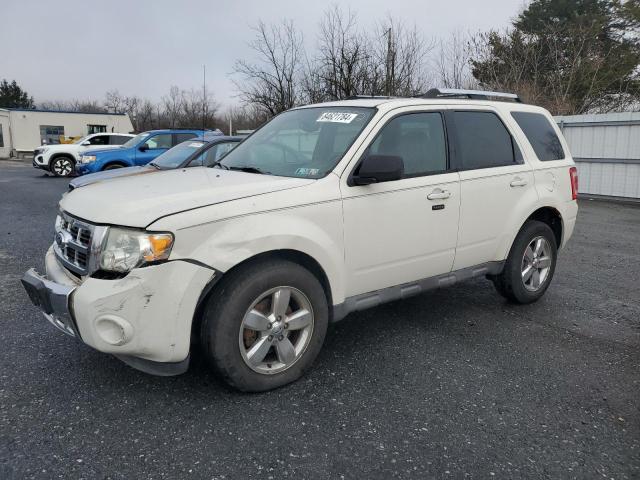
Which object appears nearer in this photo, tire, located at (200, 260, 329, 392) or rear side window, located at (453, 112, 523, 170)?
tire, located at (200, 260, 329, 392)

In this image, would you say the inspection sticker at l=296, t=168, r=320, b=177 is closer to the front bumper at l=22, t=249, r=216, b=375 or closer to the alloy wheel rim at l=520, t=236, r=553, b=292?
the front bumper at l=22, t=249, r=216, b=375

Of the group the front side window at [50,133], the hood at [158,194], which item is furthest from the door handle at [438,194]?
the front side window at [50,133]

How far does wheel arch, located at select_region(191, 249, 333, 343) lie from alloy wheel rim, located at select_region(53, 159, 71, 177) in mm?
19403

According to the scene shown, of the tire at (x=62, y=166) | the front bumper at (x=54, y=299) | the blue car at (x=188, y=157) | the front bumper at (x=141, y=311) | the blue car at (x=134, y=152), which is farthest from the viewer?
the tire at (x=62, y=166)

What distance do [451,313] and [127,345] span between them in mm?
2938

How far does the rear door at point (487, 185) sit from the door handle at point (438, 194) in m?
0.17

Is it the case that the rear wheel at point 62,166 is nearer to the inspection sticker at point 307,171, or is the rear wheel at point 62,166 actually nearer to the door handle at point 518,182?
the inspection sticker at point 307,171

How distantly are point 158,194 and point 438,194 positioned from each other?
2.01 meters

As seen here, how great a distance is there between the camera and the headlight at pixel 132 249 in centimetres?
278

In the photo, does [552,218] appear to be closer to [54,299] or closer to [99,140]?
[54,299]

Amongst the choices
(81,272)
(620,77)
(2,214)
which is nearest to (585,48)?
(620,77)

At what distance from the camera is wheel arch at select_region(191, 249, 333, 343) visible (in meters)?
3.00

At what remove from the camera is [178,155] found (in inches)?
377

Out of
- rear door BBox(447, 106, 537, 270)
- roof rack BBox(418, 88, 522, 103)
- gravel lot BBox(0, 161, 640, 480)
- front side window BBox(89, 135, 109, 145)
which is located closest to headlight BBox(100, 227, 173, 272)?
gravel lot BBox(0, 161, 640, 480)
